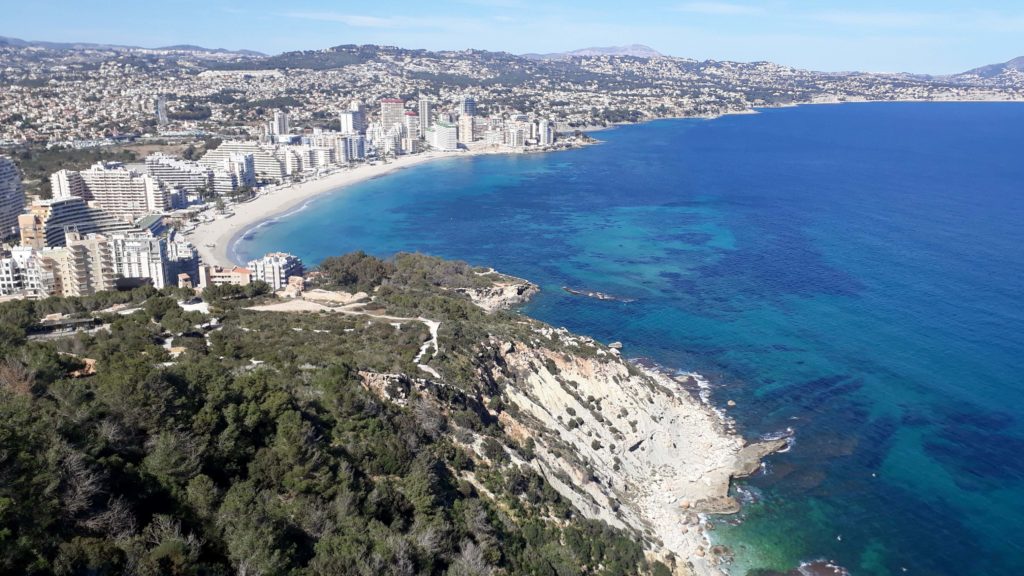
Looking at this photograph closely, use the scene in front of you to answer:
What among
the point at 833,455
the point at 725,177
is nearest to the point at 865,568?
the point at 833,455

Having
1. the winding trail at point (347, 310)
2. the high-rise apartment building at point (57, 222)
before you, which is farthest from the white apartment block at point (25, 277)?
the winding trail at point (347, 310)

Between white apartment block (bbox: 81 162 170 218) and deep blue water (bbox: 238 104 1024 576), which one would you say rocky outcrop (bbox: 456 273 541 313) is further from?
white apartment block (bbox: 81 162 170 218)

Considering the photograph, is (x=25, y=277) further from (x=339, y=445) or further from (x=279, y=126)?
(x=279, y=126)

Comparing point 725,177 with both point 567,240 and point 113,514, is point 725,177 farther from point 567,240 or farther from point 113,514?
point 113,514

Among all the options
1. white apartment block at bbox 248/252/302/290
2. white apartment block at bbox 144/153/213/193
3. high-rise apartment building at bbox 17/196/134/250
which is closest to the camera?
white apartment block at bbox 248/252/302/290

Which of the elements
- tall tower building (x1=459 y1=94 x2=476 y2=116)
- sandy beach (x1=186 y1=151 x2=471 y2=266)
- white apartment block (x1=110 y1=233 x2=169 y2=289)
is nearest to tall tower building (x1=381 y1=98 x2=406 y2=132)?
tall tower building (x1=459 y1=94 x2=476 y2=116)

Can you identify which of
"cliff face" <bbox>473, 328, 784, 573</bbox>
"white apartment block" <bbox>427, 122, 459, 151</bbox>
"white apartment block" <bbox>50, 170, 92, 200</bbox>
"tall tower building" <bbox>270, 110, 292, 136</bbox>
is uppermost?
"tall tower building" <bbox>270, 110, 292, 136</bbox>

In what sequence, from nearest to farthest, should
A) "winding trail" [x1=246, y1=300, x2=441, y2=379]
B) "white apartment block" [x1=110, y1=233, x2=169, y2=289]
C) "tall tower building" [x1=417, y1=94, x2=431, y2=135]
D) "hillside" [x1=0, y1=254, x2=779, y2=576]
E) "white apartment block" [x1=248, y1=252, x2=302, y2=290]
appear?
"hillside" [x1=0, y1=254, x2=779, y2=576]
"winding trail" [x1=246, y1=300, x2=441, y2=379]
"white apartment block" [x1=110, y1=233, x2=169, y2=289]
"white apartment block" [x1=248, y1=252, x2=302, y2=290]
"tall tower building" [x1=417, y1=94, x2=431, y2=135]

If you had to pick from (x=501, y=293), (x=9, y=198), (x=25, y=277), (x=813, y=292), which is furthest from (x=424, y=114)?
(x=813, y=292)
